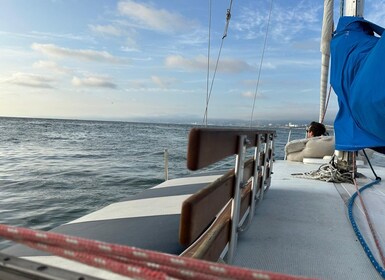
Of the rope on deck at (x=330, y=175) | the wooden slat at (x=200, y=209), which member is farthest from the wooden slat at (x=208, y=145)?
the rope on deck at (x=330, y=175)

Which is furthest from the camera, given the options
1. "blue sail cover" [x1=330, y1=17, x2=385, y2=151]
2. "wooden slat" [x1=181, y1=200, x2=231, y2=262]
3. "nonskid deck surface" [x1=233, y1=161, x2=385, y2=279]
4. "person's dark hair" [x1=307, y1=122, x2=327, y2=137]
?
"person's dark hair" [x1=307, y1=122, x2=327, y2=137]

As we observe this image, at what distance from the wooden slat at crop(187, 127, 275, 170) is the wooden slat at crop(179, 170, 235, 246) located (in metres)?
0.15

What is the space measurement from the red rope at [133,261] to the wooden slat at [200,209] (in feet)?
1.49

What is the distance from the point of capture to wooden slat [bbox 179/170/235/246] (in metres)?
1.32

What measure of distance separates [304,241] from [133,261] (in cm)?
211

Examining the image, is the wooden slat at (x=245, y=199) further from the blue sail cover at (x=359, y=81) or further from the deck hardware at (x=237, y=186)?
the blue sail cover at (x=359, y=81)

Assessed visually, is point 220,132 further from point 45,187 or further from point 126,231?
point 45,187

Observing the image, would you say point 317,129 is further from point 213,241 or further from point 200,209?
point 200,209

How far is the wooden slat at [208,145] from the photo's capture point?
1.25 meters

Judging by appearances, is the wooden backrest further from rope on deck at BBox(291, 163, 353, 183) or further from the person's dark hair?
the person's dark hair

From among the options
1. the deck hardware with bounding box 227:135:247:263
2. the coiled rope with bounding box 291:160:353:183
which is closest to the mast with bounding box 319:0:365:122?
the coiled rope with bounding box 291:160:353:183

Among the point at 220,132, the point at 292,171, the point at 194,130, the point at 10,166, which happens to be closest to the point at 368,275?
the point at 220,132

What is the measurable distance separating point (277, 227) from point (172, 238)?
1.32 meters

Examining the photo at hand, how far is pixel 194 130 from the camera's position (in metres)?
1.25
